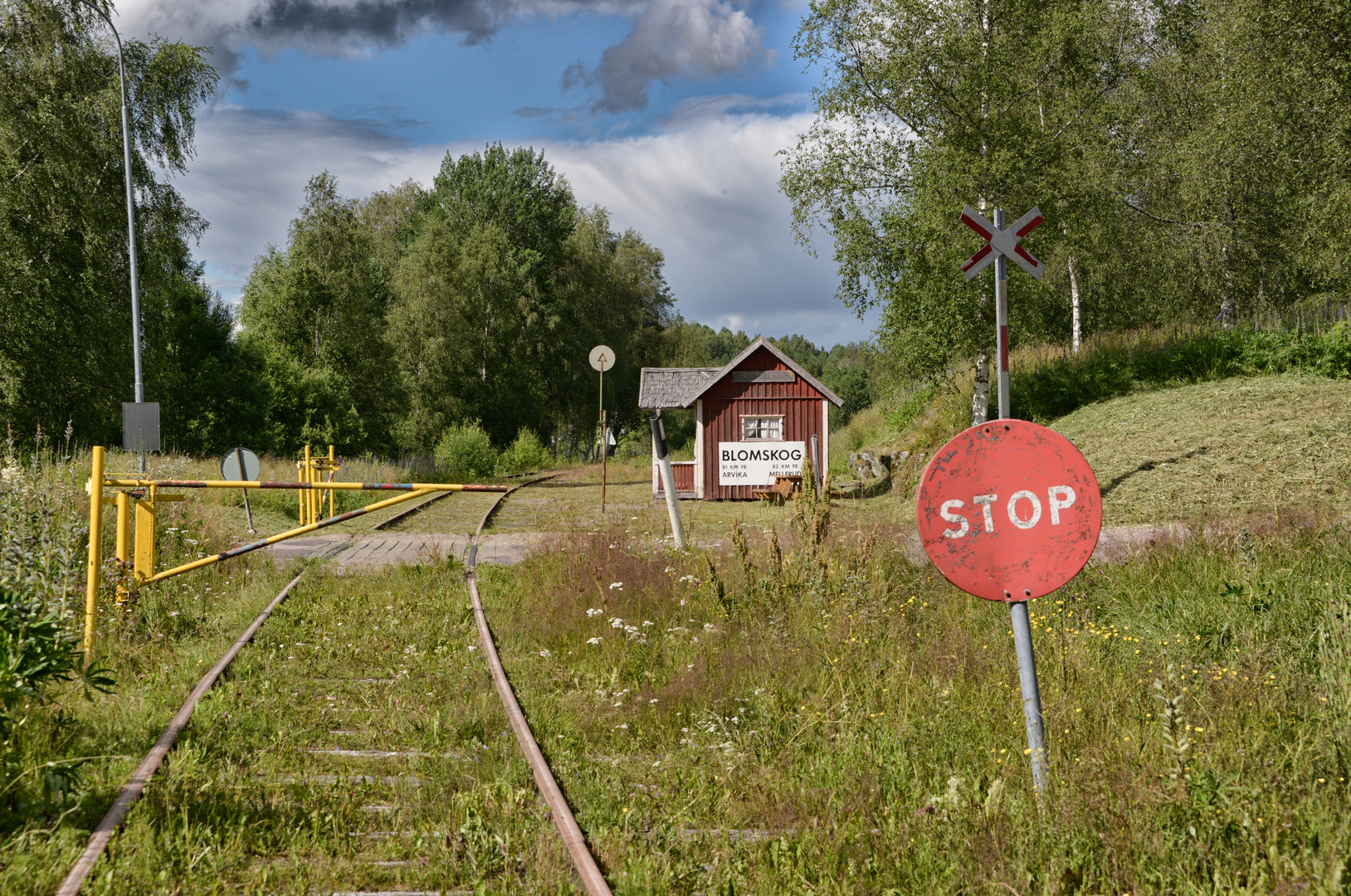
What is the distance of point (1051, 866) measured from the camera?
9.93 ft

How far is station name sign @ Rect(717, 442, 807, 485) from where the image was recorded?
2398 centimetres

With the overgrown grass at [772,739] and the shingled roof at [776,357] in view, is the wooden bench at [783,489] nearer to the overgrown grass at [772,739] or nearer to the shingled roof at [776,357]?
the shingled roof at [776,357]

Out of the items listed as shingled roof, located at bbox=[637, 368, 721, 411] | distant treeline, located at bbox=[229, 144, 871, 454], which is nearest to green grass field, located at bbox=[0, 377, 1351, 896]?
shingled roof, located at bbox=[637, 368, 721, 411]

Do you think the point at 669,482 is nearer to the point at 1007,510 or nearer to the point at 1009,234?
the point at 1009,234

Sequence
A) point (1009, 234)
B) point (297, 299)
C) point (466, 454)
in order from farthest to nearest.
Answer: point (297, 299)
point (466, 454)
point (1009, 234)

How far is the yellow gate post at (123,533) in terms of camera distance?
699 centimetres

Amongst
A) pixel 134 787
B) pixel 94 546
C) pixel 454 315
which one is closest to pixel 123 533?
pixel 94 546

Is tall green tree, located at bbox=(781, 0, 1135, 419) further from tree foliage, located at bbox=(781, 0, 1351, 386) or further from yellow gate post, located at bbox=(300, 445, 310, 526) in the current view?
yellow gate post, located at bbox=(300, 445, 310, 526)

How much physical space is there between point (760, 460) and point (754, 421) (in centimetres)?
116

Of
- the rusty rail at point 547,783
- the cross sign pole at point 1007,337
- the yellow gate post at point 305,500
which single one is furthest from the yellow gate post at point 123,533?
the yellow gate post at point 305,500

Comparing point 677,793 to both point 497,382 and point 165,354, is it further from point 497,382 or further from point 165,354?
point 497,382

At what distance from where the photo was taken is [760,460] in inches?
945

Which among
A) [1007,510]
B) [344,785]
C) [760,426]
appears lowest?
[344,785]

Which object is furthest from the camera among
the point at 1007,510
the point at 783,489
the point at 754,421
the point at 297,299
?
the point at 297,299
